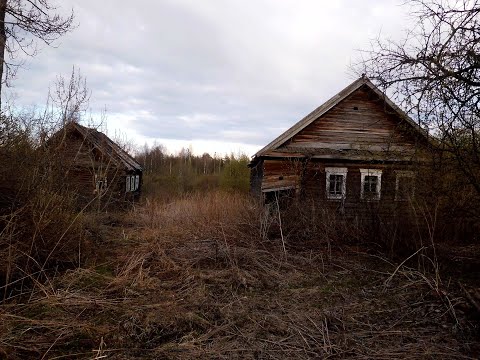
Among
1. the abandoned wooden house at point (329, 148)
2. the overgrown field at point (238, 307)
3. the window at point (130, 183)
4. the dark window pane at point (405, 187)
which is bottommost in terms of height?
the overgrown field at point (238, 307)

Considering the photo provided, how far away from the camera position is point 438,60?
5.68 m

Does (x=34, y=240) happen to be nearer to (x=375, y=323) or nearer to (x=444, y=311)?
(x=375, y=323)

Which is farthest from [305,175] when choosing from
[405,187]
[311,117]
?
[405,187]

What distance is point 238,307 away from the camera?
505cm

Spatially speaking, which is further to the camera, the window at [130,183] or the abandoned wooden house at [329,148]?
the window at [130,183]

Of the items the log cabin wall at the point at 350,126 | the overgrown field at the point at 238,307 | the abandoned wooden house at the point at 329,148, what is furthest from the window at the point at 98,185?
the log cabin wall at the point at 350,126

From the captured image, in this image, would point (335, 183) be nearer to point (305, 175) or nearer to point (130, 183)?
point (305, 175)

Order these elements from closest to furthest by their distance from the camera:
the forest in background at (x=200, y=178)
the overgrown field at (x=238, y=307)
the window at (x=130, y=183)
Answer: the overgrown field at (x=238, y=307), the window at (x=130, y=183), the forest in background at (x=200, y=178)

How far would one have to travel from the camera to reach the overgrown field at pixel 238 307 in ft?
12.5

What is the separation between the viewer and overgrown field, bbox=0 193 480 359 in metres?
3.82

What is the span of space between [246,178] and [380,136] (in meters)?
17.4

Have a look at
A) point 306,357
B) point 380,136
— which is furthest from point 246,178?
point 306,357

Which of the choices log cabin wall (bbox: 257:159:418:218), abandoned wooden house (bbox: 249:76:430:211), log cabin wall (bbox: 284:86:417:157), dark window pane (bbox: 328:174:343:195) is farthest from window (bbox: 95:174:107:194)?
dark window pane (bbox: 328:174:343:195)

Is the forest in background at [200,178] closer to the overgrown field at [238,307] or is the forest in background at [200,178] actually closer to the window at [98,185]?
the window at [98,185]
